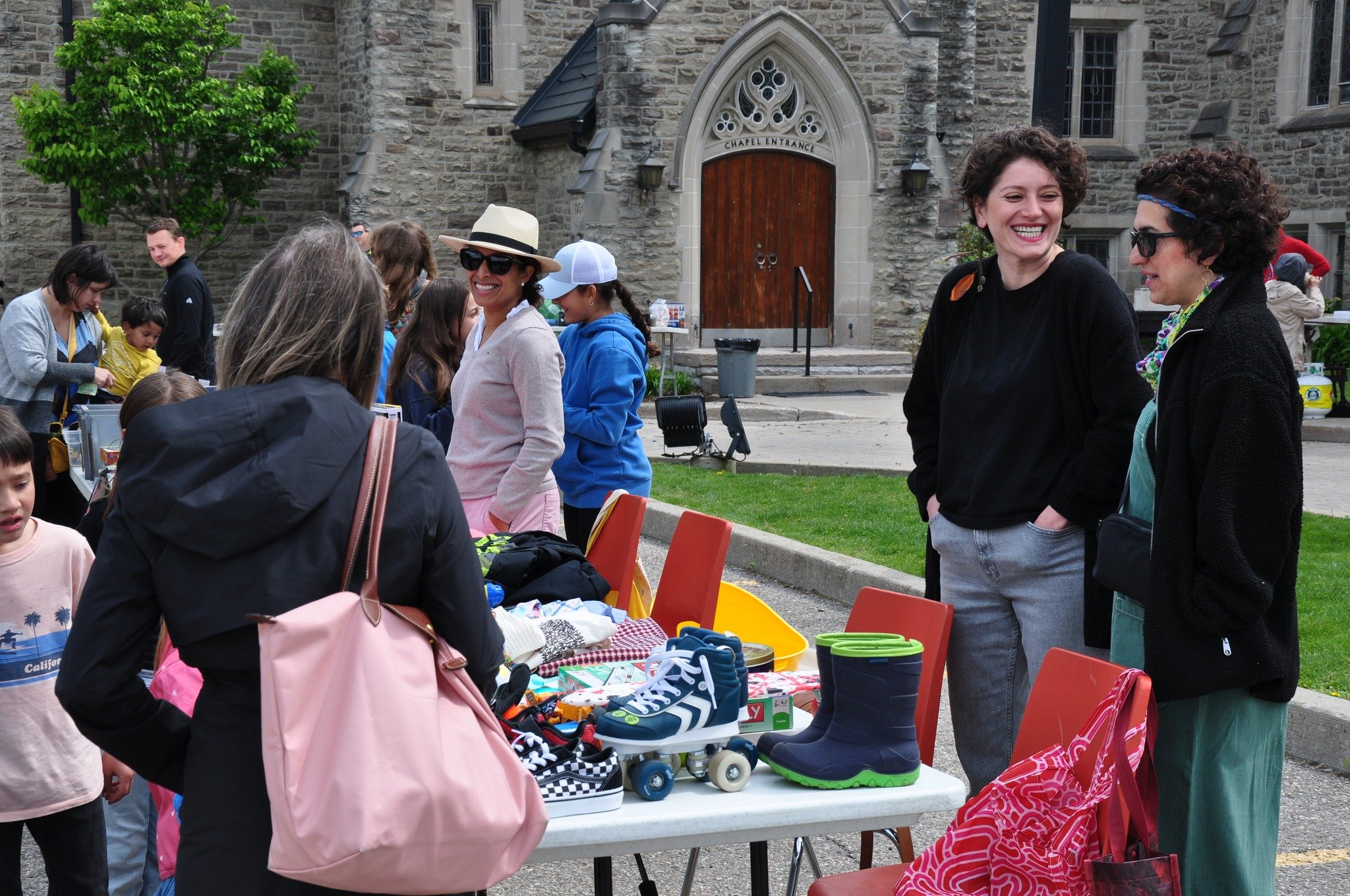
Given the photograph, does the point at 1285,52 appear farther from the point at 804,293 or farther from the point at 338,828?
the point at 338,828

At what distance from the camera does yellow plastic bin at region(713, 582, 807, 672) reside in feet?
11.9

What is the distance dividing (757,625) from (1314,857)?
1.81m

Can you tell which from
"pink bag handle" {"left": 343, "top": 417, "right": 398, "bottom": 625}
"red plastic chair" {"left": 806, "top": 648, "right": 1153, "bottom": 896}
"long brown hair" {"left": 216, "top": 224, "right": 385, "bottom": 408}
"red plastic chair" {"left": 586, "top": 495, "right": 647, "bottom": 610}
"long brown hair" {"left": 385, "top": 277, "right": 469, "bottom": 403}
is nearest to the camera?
"pink bag handle" {"left": 343, "top": 417, "right": 398, "bottom": 625}

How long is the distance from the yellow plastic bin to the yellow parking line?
5.29 feet

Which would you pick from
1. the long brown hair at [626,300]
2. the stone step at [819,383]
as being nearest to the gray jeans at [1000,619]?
the long brown hair at [626,300]

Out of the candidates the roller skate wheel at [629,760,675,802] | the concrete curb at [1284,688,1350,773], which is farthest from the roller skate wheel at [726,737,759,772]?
the concrete curb at [1284,688,1350,773]

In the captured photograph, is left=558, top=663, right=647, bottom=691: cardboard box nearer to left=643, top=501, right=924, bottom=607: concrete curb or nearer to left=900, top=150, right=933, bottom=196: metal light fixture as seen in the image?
left=643, top=501, right=924, bottom=607: concrete curb

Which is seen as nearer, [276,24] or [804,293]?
Result: [804,293]

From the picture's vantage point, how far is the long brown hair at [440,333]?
4922 millimetres

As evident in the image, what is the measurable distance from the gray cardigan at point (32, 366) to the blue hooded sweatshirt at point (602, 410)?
9.83ft

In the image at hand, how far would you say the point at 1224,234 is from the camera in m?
2.73

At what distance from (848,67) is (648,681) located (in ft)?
55.2

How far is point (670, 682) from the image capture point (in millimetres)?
2537

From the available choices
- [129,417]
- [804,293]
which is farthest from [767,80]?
[129,417]
